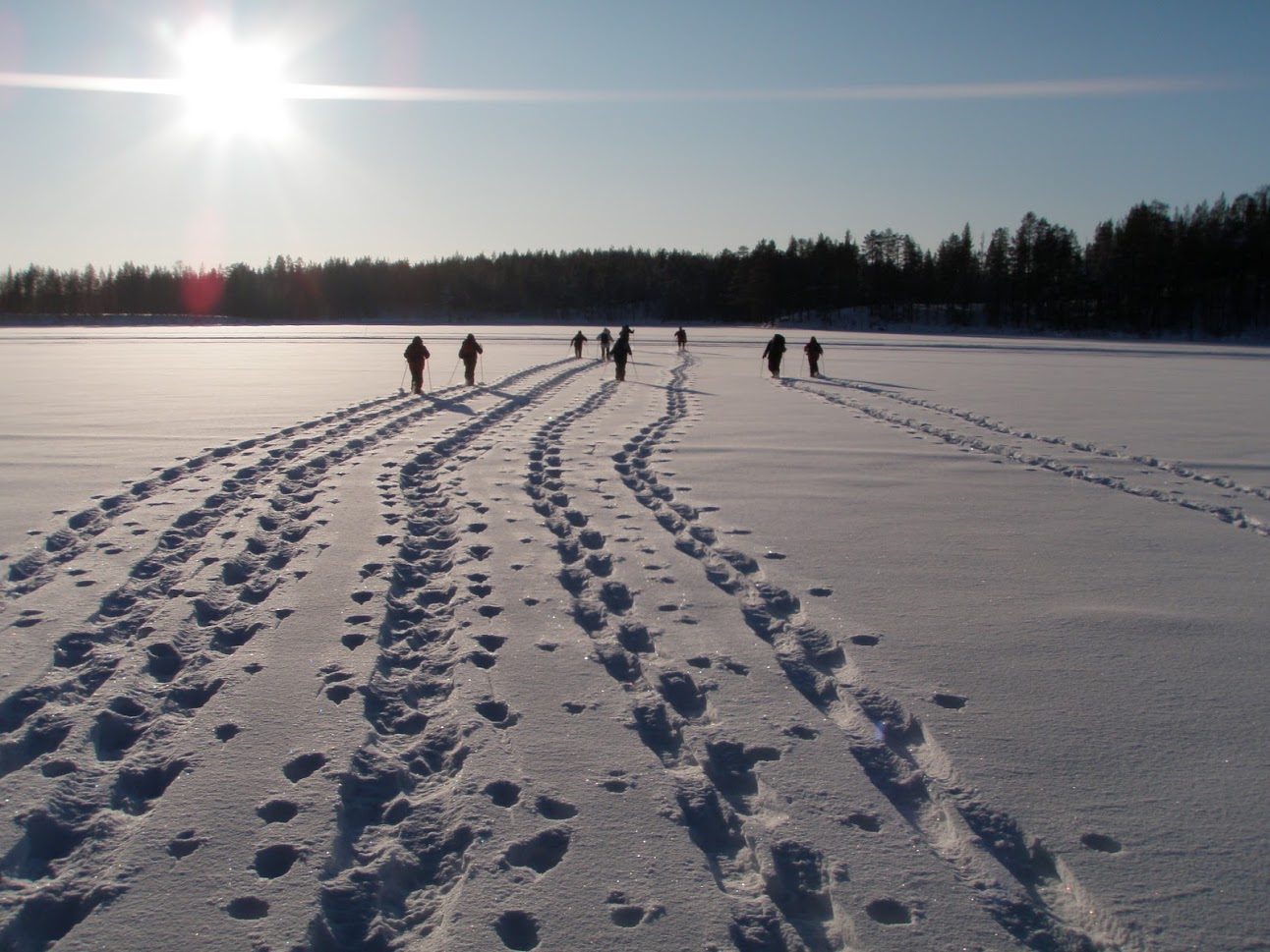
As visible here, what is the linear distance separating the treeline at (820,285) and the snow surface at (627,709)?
81308 millimetres

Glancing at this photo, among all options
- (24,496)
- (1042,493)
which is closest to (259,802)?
(24,496)

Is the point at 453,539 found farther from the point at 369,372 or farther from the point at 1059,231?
the point at 1059,231

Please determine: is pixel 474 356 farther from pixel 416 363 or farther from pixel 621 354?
pixel 621 354

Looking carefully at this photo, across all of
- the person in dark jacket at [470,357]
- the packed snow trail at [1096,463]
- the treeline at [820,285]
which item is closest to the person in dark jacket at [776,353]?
the packed snow trail at [1096,463]

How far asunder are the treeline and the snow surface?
267ft

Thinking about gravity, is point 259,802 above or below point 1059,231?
below

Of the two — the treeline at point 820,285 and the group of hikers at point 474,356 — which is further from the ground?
the treeline at point 820,285

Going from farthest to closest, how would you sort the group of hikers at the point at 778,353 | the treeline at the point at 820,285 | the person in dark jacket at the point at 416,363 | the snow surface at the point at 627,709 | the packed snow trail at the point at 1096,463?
the treeline at the point at 820,285
the group of hikers at the point at 778,353
the person in dark jacket at the point at 416,363
the packed snow trail at the point at 1096,463
the snow surface at the point at 627,709

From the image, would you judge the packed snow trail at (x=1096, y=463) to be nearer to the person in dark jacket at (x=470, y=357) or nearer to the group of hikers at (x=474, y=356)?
the group of hikers at (x=474, y=356)

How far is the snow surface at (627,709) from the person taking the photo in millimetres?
2541

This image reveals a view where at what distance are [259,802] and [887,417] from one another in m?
13.0

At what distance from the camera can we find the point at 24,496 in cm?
757

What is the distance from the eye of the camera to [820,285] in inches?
3501

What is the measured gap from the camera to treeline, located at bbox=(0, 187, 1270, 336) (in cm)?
7744
